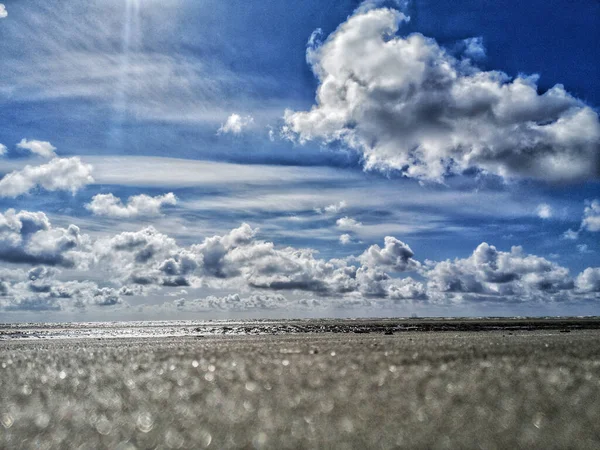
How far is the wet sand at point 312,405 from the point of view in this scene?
920 cm

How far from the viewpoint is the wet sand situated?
30.2 ft

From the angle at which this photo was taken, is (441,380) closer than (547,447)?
No

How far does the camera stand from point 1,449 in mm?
9039

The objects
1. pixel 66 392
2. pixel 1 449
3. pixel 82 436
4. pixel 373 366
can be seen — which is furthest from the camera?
pixel 373 366

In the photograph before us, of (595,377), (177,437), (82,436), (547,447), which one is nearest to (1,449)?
(82,436)

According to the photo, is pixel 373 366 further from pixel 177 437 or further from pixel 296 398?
pixel 177 437

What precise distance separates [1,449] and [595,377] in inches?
632

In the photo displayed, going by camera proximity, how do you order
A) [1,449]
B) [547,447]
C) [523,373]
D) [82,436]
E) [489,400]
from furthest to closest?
[523,373] < [489,400] < [82,436] < [1,449] < [547,447]

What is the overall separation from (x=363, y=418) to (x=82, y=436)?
5.57 m

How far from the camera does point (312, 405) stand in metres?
12.0

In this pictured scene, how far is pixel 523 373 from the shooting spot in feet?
54.7

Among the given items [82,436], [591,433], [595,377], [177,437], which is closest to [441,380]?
[595,377]

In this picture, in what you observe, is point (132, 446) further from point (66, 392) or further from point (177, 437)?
point (66, 392)

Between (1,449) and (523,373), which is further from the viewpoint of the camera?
(523,373)
